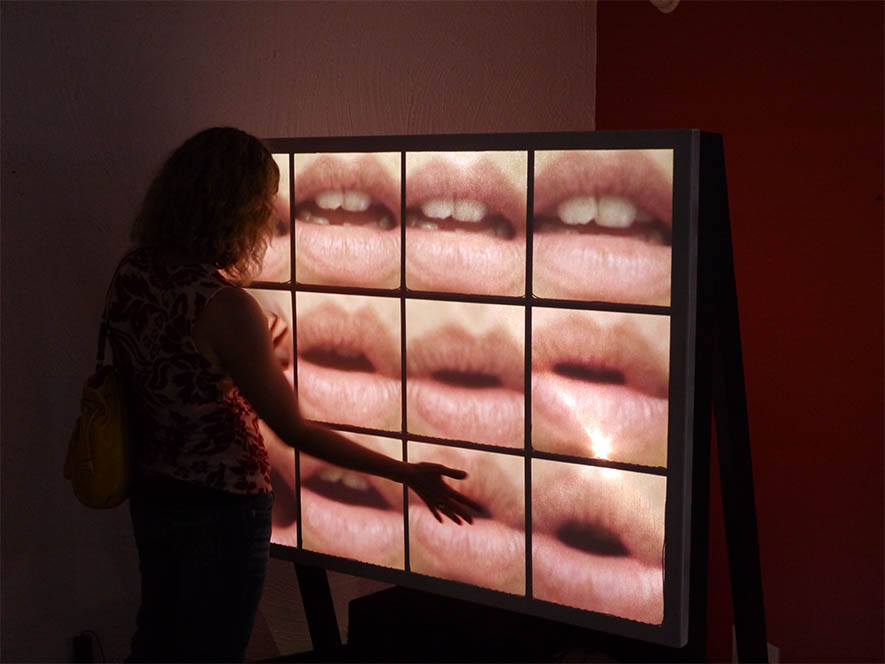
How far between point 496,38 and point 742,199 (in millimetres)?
919

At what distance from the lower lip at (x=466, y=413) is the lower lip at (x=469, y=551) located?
0.17 meters

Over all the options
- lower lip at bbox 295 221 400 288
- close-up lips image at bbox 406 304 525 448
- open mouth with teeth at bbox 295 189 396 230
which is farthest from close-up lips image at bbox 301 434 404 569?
open mouth with teeth at bbox 295 189 396 230

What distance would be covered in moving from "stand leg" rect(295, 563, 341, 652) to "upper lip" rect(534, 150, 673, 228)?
1064mm

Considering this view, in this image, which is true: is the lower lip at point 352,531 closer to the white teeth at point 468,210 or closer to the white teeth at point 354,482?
the white teeth at point 354,482

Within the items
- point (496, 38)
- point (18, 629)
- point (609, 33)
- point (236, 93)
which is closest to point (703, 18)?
point (609, 33)

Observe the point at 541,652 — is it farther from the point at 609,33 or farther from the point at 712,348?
the point at 609,33

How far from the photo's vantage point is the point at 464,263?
190 cm

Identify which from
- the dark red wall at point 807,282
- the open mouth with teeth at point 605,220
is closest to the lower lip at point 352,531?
the open mouth with teeth at point 605,220

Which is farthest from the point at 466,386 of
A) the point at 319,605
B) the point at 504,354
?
the point at 319,605

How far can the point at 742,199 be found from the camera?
2.81 metres

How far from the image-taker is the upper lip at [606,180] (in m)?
1.69

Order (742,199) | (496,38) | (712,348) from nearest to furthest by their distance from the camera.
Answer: (712,348) → (742,199) → (496,38)

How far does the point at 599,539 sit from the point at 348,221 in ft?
2.59

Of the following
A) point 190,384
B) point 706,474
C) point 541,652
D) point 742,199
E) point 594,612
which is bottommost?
point 541,652
